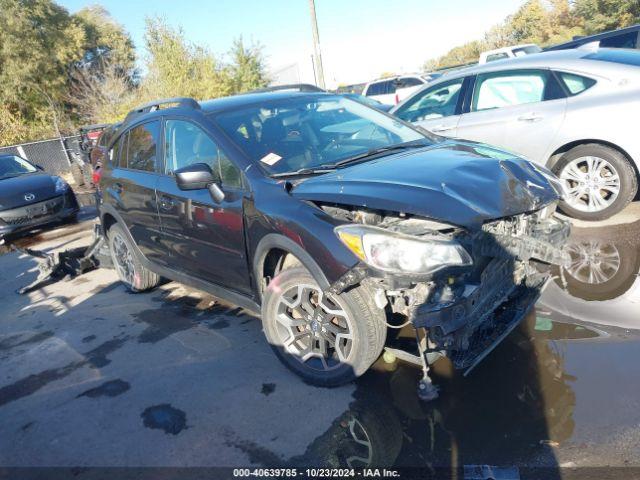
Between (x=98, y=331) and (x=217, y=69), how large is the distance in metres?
18.4

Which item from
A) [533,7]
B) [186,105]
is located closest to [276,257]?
[186,105]

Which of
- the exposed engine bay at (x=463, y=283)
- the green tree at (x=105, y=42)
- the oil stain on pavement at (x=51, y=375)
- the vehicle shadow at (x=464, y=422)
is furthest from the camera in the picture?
the green tree at (x=105, y=42)

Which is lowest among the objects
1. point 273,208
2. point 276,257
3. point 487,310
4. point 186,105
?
point 487,310

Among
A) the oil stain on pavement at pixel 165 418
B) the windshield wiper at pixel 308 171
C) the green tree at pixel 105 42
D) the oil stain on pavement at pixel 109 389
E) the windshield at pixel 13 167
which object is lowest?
the oil stain on pavement at pixel 109 389

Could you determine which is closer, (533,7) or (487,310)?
→ (487,310)

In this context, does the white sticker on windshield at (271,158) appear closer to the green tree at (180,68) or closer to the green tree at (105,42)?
the green tree at (180,68)

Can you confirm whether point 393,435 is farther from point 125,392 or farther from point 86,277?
point 86,277

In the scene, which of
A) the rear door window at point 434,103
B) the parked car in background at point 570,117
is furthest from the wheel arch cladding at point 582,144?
the rear door window at point 434,103

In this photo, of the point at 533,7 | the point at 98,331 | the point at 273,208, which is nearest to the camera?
the point at 273,208

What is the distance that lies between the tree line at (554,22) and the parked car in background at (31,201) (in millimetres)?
29350

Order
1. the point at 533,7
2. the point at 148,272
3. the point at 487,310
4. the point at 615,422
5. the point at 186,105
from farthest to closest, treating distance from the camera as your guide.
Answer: the point at 533,7 < the point at 148,272 < the point at 186,105 < the point at 487,310 < the point at 615,422

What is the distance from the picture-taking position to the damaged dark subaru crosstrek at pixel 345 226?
8.54 feet

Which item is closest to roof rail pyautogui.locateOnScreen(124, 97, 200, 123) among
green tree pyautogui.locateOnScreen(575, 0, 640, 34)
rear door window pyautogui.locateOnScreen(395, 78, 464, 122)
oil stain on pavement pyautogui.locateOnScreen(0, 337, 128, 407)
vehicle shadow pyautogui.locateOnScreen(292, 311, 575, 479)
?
oil stain on pavement pyautogui.locateOnScreen(0, 337, 128, 407)

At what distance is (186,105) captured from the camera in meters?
4.07
